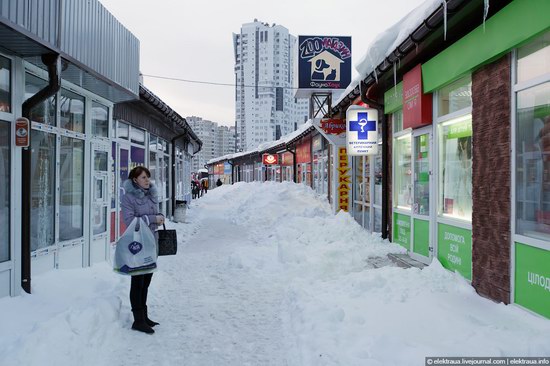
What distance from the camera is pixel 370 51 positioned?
8.11 meters

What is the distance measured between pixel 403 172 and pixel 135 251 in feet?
19.5

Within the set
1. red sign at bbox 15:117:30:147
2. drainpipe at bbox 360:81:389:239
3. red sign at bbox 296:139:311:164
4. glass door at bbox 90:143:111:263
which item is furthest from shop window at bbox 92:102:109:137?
red sign at bbox 296:139:311:164

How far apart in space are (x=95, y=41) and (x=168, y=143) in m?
9.81

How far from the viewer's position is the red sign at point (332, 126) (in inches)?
468

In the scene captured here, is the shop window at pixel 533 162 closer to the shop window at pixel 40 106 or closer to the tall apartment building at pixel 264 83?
the shop window at pixel 40 106

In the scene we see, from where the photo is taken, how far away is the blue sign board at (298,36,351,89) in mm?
16031

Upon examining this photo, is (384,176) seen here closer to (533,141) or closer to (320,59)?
(533,141)

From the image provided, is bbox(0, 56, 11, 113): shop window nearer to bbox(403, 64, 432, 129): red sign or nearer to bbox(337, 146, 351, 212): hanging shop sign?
bbox(403, 64, 432, 129): red sign

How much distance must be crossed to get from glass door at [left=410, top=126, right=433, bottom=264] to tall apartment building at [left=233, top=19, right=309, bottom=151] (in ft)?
282

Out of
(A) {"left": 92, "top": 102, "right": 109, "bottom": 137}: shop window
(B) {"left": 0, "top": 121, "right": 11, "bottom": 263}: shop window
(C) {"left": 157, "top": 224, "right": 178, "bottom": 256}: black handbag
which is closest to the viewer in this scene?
(B) {"left": 0, "top": 121, "right": 11, "bottom": 263}: shop window

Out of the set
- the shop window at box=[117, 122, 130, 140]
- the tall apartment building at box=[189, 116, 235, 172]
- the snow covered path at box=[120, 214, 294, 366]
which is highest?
the tall apartment building at box=[189, 116, 235, 172]

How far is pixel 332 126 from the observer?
39.2ft

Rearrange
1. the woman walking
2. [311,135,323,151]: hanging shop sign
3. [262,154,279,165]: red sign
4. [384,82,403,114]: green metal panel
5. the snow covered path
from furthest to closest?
[262,154,279,165]: red sign < [311,135,323,151]: hanging shop sign < [384,82,403,114]: green metal panel < the woman walking < the snow covered path

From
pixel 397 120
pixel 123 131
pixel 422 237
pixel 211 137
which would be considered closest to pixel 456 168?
pixel 422 237
